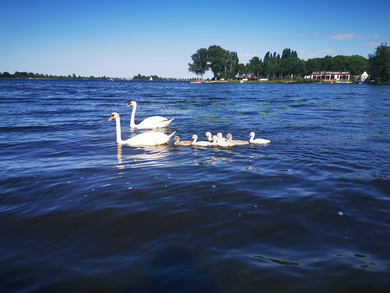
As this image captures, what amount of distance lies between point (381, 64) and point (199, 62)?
304 feet

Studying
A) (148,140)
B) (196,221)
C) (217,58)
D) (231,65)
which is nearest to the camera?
(196,221)

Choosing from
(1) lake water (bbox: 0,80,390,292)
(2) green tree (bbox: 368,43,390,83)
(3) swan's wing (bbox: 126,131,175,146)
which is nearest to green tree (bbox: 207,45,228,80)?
(2) green tree (bbox: 368,43,390,83)

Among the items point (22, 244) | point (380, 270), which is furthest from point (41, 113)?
point (380, 270)

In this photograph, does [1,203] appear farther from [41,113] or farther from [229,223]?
[41,113]

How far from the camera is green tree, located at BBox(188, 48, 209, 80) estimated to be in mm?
164375

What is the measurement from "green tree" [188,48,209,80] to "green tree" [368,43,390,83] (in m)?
84.4

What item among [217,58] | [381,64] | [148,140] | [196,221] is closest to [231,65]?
[217,58]

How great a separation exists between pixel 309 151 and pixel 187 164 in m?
4.83

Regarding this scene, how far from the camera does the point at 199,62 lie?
543 feet

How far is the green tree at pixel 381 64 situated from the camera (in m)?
102

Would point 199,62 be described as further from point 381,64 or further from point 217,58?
point 381,64

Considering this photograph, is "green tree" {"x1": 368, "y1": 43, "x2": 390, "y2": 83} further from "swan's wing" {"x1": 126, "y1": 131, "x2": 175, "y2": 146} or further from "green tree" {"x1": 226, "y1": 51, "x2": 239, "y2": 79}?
"swan's wing" {"x1": 126, "y1": 131, "x2": 175, "y2": 146}

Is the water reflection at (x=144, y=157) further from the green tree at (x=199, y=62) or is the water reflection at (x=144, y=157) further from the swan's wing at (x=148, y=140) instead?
the green tree at (x=199, y=62)

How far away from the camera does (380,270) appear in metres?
3.97
